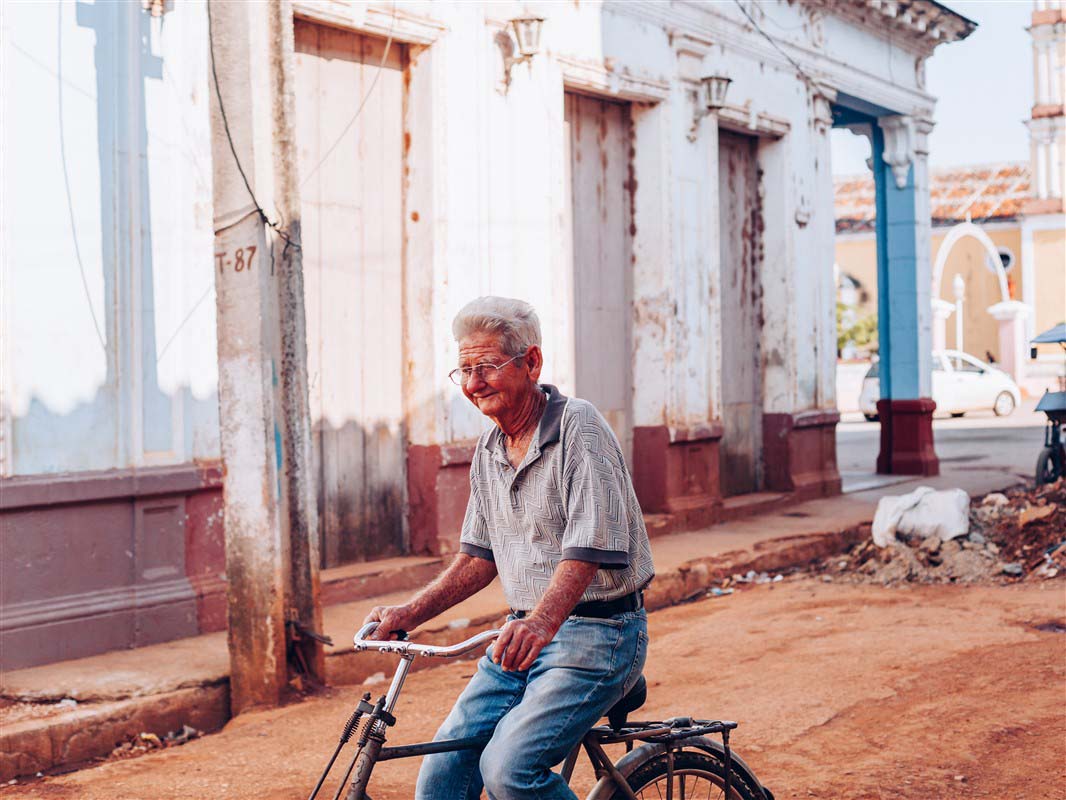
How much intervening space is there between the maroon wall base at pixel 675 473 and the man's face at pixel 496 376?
25.6ft

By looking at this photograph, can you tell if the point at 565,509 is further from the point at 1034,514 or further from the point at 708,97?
the point at 708,97

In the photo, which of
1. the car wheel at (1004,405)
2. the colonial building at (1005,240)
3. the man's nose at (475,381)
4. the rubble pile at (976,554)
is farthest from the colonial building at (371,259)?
the colonial building at (1005,240)

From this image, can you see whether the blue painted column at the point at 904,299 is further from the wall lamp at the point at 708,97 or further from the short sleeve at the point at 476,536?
the short sleeve at the point at 476,536

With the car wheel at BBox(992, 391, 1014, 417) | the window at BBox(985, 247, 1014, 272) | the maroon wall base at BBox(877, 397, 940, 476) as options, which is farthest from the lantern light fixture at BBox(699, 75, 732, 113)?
the window at BBox(985, 247, 1014, 272)

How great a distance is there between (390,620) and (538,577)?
0.37 meters

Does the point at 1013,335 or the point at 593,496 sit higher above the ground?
the point at 1013,335

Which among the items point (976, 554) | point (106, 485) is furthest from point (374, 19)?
point (976, 554)

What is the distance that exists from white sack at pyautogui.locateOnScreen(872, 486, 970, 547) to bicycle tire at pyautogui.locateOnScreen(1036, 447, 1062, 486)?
3.16 meters

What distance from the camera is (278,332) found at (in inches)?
247

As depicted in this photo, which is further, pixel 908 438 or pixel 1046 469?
pixel 908 438

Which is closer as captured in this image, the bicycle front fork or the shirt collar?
the bicycle front fork

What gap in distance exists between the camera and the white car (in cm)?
2844

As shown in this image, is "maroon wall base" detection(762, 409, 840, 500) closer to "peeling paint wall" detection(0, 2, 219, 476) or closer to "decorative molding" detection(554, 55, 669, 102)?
"decorative molding" detection(554, 55, 669, 102)

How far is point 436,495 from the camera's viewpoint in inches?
340
